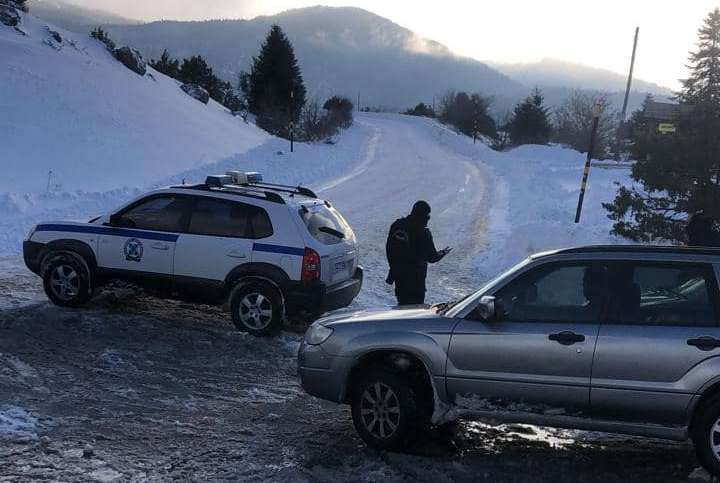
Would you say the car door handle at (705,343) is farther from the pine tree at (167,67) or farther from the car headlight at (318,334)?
the pine tree at (167,67)

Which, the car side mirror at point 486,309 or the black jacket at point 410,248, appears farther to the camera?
the black jacket at point 410,248

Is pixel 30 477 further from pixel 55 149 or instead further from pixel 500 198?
pixel 500 198

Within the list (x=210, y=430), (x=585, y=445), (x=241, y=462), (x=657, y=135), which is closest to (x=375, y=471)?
(x=241, y=462)

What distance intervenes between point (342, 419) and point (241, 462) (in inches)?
47.9

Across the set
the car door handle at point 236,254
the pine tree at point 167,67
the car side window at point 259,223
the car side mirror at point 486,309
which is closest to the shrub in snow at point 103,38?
the pine tree at point 167,67

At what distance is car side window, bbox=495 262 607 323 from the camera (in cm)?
470

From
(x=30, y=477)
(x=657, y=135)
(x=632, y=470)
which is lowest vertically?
(x=30, y=477)

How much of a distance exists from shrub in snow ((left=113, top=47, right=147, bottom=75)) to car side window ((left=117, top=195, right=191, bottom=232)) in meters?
24.7

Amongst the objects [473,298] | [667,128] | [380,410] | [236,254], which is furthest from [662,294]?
[667,128]

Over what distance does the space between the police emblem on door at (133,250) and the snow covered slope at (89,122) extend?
961cm

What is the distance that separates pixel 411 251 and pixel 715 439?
3.98 metres

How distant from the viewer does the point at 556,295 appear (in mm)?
4820

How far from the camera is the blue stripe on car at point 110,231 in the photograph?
795 cm

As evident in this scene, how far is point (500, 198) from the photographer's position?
23.3m
